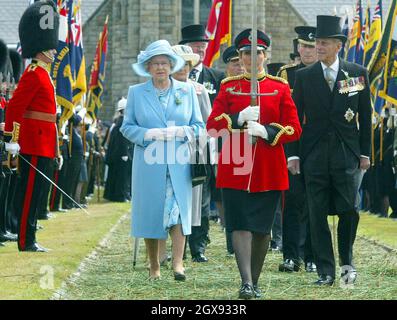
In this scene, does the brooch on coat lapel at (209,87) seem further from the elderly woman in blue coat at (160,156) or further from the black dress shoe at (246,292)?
the black dress shoe at (246,292)

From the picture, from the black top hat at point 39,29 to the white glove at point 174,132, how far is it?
8.62ft

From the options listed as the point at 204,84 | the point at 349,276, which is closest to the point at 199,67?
the point at 204,84

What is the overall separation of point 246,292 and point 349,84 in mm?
2264

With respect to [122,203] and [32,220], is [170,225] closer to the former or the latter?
[32,220]

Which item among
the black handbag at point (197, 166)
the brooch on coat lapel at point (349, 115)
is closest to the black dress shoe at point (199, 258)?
the black handbag at point (197, 166)

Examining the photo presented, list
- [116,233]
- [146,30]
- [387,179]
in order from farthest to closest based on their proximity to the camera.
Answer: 1. [146,30]
2. [387,179]
3. [116,233]

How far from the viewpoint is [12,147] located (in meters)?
12.5

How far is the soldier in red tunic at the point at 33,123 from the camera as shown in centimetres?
1287

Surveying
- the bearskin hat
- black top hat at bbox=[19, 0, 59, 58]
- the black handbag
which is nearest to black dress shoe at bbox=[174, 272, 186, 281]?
the black handbag

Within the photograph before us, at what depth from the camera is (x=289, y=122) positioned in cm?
1031

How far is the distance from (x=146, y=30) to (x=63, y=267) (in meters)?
36.5

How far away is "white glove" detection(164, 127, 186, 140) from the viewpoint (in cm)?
1123

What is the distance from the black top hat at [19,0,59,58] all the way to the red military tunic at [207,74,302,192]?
3563 millimetres
